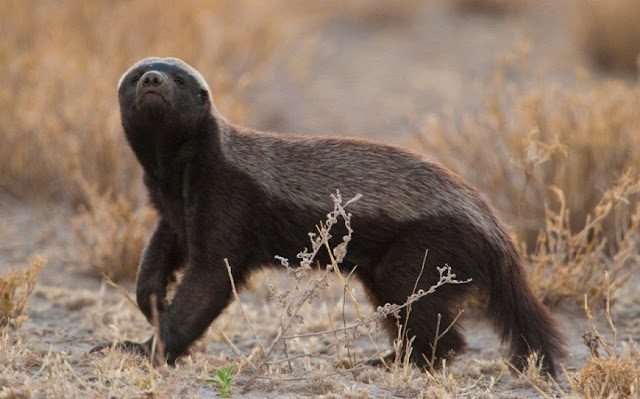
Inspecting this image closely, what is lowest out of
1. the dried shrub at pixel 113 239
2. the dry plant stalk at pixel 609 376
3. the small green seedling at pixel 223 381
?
the dried shrub at pixel 113 239

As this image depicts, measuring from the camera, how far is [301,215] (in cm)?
468

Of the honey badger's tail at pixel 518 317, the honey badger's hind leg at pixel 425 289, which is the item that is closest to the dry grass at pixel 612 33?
the honey badger's tail at pixel 518 317

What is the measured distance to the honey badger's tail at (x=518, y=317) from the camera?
4.69 m

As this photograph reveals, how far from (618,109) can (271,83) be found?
5.58 metres

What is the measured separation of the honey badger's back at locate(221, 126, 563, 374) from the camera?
457cm

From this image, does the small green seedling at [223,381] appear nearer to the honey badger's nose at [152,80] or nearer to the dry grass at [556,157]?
the honey badger's nose at [152,80]

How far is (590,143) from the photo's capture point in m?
6.85

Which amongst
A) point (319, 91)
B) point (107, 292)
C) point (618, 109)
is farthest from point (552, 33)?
point (107, 292)

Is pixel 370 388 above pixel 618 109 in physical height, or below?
below

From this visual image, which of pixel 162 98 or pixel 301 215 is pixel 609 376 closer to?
pixel 301 215

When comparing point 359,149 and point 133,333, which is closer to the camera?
point 359,149

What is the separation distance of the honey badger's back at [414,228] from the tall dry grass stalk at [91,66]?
2.76m

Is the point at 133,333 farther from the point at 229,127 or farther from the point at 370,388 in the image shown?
the point at 370,388

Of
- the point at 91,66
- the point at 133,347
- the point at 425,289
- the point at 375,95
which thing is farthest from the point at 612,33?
the point at 133,347
